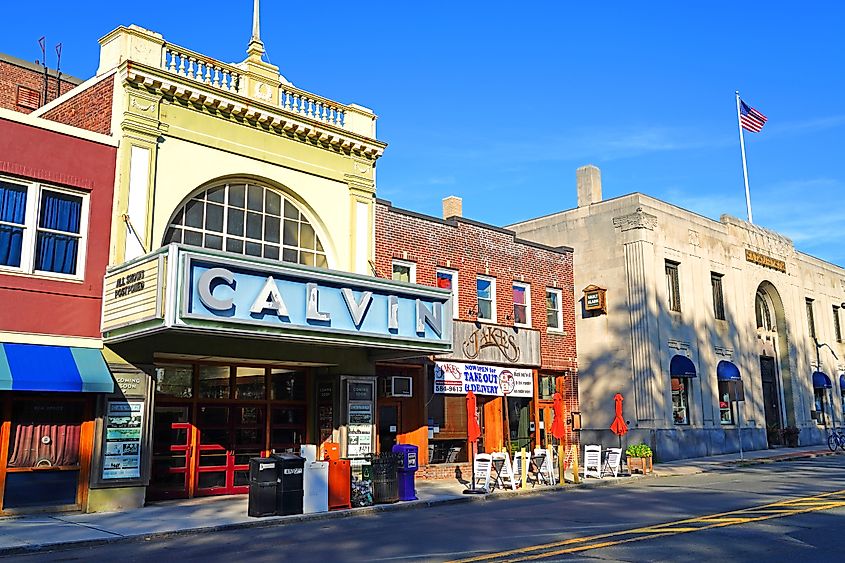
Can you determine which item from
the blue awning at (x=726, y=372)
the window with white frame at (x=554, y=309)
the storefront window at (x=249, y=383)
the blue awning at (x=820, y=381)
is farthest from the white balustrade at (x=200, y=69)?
the blue awning at (x=820, y=381)

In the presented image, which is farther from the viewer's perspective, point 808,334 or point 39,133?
point 808,334

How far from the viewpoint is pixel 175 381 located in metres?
18.4

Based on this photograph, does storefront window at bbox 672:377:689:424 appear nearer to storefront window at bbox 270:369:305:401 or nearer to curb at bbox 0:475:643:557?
curb at bbox 0:475:643:557

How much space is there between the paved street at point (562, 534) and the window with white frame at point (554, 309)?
10.9 m

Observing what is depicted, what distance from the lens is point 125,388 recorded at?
16.4 m

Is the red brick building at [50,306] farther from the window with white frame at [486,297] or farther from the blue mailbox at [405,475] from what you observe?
the window with white frame at [486,297]

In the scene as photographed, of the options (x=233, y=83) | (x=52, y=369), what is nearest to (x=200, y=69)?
(x=233, y=83)

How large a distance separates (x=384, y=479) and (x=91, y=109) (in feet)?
34.1

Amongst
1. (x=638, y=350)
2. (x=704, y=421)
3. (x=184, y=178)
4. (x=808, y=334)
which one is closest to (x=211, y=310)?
(x=184, y=178)

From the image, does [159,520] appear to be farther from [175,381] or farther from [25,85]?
[25,85]

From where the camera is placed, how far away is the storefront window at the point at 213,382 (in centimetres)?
1889

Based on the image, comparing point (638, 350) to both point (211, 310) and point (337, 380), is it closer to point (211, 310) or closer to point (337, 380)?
point (337, 380)

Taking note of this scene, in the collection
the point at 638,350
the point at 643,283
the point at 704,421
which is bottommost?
the point at 704,421

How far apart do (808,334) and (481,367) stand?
24.4 metres
